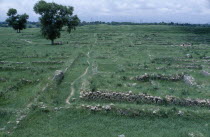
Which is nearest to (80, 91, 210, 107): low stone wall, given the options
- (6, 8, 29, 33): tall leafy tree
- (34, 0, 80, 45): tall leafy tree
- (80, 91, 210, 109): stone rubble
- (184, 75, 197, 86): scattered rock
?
(80, 91, 210, 109): stone rubble

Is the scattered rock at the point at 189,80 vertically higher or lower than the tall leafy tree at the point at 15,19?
lower

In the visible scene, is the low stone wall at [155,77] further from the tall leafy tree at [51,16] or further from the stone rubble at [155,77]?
the tall leafy tree at [51,16]

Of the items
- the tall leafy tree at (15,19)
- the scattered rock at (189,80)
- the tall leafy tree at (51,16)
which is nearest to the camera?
the scattered rock at (189,80)

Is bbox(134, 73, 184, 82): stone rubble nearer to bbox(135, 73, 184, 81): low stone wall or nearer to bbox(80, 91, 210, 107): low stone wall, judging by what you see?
bbox(135, 73, 184, 81): low stone wall

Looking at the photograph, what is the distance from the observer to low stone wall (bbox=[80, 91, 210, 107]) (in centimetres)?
1330

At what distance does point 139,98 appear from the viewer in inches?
547

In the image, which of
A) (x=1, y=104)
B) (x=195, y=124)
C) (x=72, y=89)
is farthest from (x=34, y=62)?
(x=195, y=124)

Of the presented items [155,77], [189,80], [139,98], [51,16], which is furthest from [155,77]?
[51,16]

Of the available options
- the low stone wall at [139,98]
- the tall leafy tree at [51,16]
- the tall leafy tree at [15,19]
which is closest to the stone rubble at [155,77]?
the low stone wall at [139,98]

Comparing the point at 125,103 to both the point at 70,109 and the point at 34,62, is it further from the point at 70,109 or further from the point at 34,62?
the point at 34,62

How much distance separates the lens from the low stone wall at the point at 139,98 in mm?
13305

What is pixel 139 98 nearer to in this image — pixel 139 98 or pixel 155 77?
pixel 139 98

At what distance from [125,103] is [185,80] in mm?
8007

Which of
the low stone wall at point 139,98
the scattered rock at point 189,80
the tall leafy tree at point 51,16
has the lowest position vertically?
the low stone wall at point 139,98
